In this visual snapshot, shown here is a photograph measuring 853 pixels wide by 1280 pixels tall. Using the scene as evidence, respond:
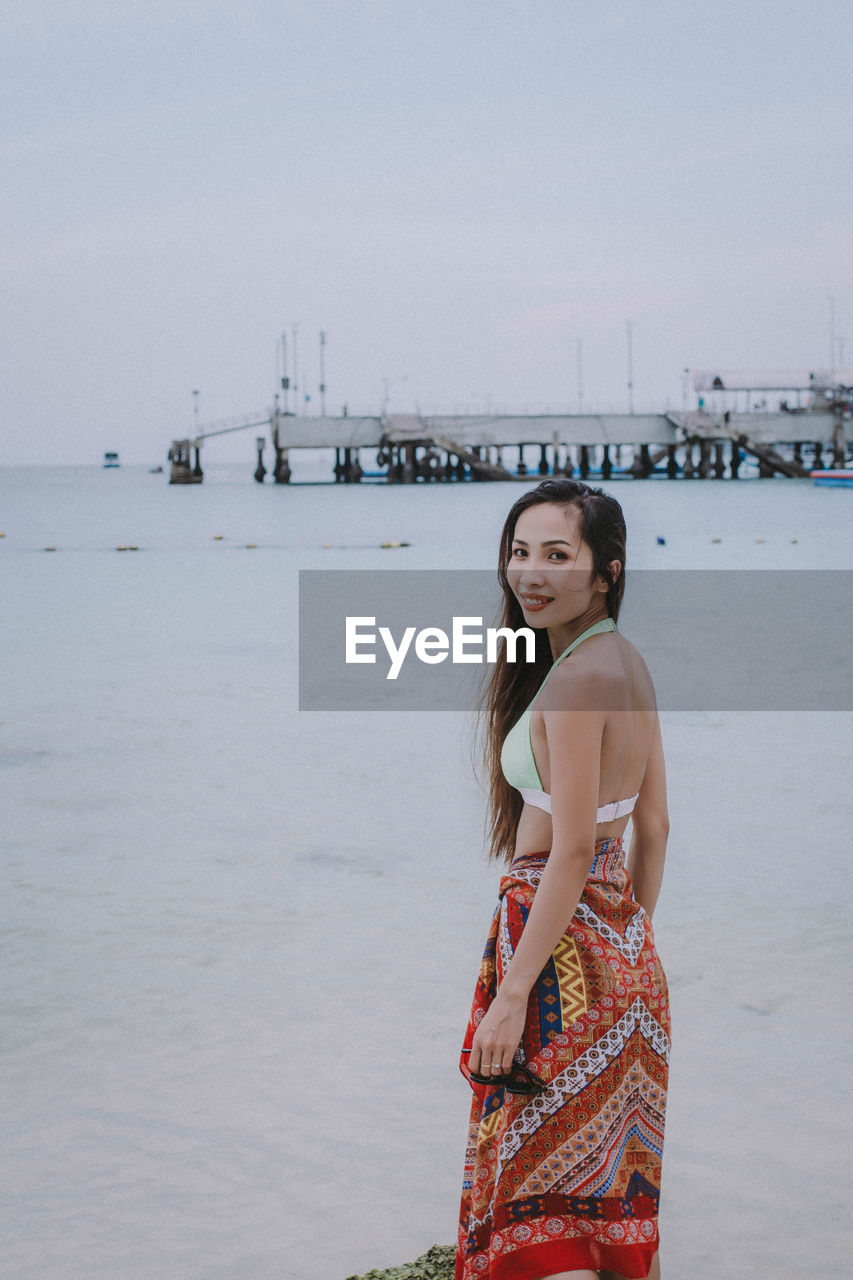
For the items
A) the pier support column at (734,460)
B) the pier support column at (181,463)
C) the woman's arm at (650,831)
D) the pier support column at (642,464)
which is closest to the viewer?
the woman's arm at (650,831)

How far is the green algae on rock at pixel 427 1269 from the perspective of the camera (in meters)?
2.89

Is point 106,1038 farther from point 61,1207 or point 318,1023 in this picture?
point 61,1207

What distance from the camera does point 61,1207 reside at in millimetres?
3305

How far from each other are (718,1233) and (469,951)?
1.95 m

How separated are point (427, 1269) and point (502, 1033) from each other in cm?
114

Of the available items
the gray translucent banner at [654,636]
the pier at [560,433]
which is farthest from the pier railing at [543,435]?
the gray translucent banner at [654,636]

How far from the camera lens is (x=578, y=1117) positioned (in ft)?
6.80

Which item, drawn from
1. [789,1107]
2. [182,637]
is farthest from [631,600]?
[789,1107]

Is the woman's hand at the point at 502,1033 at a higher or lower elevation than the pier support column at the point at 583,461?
lower

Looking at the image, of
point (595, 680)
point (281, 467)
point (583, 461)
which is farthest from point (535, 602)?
point (583, 461)

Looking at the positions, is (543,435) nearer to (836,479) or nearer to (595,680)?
(836,479)

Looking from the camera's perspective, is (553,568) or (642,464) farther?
(642,464)

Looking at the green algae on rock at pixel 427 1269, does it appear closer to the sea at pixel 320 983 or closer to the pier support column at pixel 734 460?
the sea at pixel 320 983

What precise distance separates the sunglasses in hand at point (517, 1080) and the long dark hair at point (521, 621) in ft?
1.32
